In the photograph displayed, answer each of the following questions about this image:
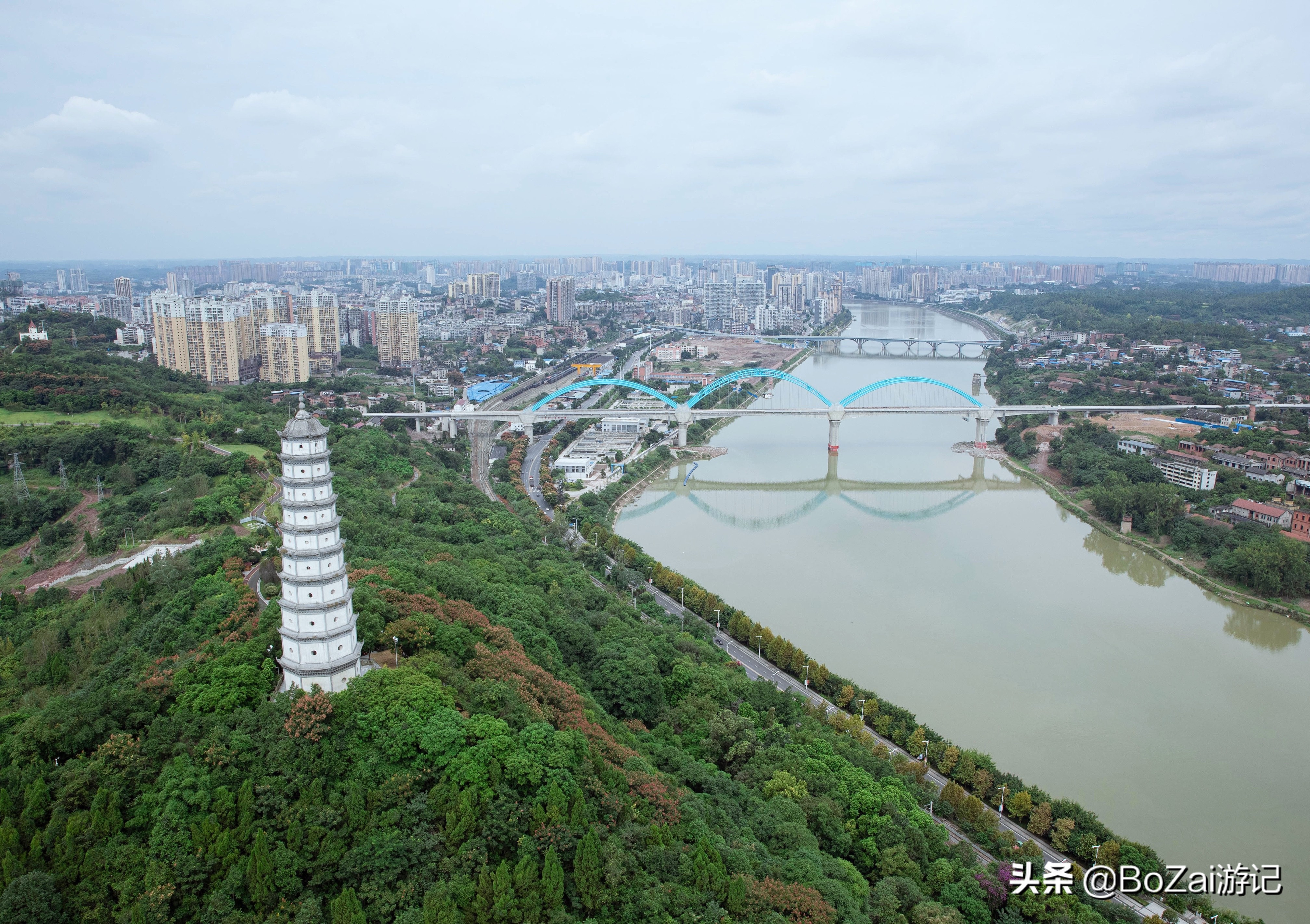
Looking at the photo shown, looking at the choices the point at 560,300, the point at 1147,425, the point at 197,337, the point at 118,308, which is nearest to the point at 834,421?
the point at 1147,425

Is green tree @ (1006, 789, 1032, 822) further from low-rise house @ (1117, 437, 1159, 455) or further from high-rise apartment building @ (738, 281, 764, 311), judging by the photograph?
high-rise apartment building @ (738, 281, 764, 311)

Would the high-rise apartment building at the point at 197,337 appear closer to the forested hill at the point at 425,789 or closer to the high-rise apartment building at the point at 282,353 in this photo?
the high-rise apartment building at the point at 282,353

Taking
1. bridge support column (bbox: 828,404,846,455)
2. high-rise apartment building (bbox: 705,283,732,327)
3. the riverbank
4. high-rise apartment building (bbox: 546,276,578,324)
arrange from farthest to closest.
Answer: high-rise apartment building (bbox: 705,283,732,327)
high-rise apartment building (bbox: 546,276,578,324)
bridge support column (bbox: 828,404,846,455)
the riverbank

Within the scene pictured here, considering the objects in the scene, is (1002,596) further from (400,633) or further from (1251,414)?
(1251,414)

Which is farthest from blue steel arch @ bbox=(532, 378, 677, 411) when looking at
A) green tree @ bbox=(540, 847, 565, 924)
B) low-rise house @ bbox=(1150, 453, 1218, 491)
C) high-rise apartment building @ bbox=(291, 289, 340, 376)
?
green tree @ bbox=(540, 847, 565, 924)

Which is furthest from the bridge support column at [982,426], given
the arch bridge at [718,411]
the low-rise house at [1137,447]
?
the low-rise house at [1137,447]

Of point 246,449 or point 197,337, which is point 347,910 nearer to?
point 246,449

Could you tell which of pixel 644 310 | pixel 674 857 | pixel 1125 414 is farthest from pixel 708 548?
pixel 644 310
